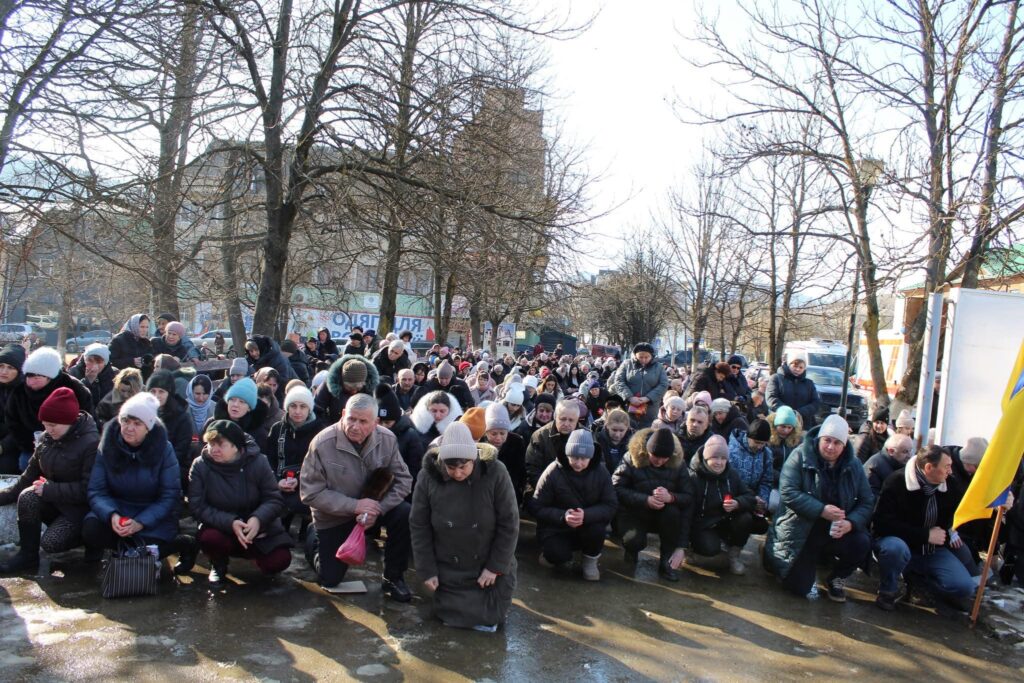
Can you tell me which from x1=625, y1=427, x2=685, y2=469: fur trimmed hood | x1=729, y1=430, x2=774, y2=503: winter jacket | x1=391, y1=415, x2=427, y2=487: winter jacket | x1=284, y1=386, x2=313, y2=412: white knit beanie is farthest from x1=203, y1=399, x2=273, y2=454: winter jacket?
x1=729, y1=430, x2=774, y2=503: winter jacket

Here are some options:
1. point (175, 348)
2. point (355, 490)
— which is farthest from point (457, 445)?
point (175, 348)

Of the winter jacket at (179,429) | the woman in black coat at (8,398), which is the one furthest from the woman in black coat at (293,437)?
the woman in black coat at (8,398)

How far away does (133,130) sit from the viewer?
37.0ft

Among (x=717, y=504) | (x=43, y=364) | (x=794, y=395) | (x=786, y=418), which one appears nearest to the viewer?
(x=43, y=364)

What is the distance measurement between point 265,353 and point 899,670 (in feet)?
24.4

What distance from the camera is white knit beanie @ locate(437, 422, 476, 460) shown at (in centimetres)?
505

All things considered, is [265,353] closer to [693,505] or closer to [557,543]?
[557,543]

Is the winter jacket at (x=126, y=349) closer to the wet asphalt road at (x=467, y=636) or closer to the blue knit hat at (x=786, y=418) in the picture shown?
the wet asphalt road at (x=467, y=636)

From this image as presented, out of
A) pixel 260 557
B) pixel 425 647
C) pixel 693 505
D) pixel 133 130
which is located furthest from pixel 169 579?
pixel 133 130

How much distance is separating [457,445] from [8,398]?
404 cm

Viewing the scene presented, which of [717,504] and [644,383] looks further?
[644,383]

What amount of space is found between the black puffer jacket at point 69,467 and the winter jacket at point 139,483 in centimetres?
15

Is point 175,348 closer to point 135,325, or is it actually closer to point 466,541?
point 135,325

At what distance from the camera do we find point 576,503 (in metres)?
6.55
